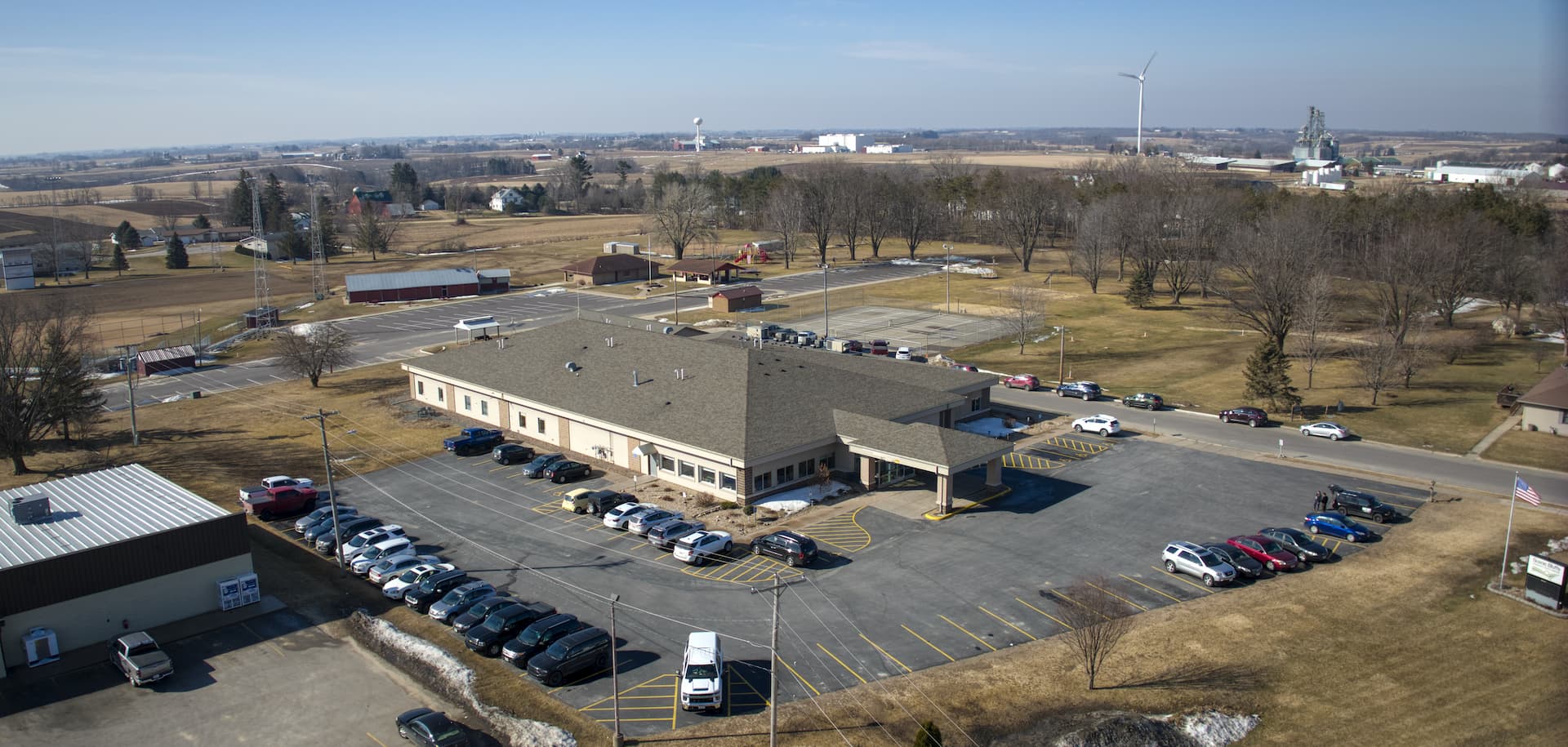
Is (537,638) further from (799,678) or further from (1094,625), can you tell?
(1094,625)

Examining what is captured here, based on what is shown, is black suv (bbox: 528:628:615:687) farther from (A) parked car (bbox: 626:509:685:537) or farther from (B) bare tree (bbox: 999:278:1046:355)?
(B) bare tree (bbox: 999:278:1046:355)

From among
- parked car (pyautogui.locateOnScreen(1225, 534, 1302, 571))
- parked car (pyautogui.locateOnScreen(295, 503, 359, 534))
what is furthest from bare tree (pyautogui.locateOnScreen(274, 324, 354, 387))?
parked car (pyautogui.locateOnScreen(1225, 534, 1302, 571))

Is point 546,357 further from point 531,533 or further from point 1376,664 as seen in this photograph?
point 1376,664

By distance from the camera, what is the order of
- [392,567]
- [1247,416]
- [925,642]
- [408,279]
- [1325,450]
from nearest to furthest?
[925,642]
[392,567]
[1325,450]
[1247,416]
[408,279]

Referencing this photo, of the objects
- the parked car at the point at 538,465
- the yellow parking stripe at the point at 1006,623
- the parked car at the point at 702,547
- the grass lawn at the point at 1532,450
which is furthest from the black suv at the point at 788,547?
the grass lawn at the point at 1532,450

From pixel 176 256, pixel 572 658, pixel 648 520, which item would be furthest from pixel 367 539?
pixel 176 256
